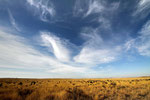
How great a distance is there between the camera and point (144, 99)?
6.77 metres

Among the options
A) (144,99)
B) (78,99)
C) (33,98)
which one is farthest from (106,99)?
(33,98)

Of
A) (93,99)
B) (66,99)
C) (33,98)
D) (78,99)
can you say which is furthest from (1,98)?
(93,99)

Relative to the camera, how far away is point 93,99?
699 cm

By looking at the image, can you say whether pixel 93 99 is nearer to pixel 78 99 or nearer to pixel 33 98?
pixel 78 99

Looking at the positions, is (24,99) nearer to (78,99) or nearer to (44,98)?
(44,98)

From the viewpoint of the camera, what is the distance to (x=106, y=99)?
698 cm

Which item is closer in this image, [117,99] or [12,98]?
[12,98]

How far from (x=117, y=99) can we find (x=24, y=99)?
747 centimetres

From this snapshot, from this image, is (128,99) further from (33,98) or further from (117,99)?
(33,98)

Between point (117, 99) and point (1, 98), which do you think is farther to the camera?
point (117, 99)

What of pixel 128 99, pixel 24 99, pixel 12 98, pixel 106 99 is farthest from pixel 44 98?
pixel 128 99

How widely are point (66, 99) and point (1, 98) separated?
485 cm

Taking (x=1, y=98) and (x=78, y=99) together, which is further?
(x=78, y=99)

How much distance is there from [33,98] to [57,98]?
194 centimetres
